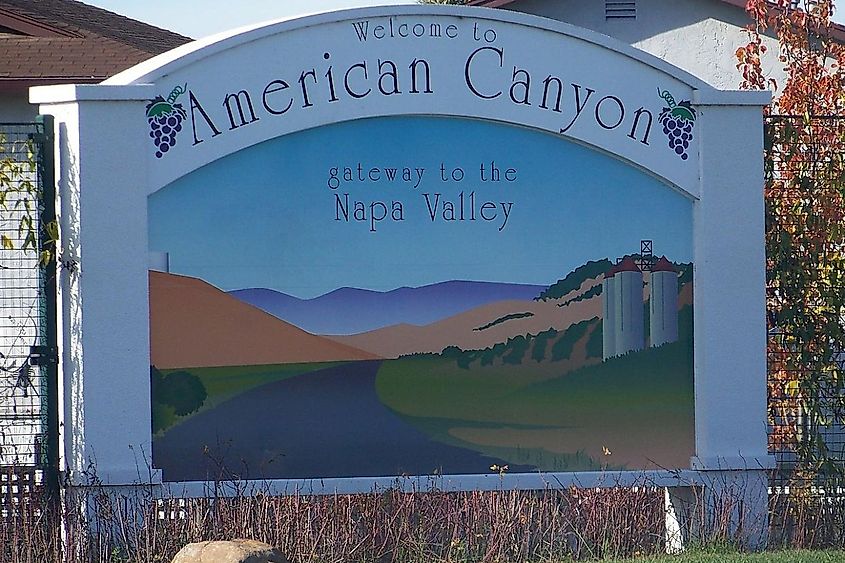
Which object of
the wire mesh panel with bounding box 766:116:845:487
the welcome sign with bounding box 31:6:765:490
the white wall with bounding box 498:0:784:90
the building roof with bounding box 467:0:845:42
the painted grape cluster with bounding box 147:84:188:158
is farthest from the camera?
the white wall with bounding box 498:0:784:90

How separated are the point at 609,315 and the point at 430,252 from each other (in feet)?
3.88

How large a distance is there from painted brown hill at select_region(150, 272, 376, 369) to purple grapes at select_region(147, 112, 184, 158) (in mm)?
737

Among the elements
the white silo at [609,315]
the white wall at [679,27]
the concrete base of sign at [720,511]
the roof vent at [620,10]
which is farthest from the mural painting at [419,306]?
the roof vent at [620,10]

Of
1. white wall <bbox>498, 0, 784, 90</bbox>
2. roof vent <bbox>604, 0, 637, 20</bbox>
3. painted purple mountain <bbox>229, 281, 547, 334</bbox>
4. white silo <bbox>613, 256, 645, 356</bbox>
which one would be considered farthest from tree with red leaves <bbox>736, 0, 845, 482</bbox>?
roof vent <bbox>604, 0, 637, 20</bbox>

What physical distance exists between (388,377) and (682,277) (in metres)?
1.91

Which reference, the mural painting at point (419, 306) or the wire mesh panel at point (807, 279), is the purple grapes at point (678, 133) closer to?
the mural painting at point (419, 306)

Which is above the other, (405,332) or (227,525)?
(405,332)

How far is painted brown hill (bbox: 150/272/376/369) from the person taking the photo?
7.54m

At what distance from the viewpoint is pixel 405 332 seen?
772 cm

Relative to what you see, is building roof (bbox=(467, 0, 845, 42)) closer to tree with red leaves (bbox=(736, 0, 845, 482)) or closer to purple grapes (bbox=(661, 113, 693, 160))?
tree with red leaves (bbox=(736, 0, 845, 482))

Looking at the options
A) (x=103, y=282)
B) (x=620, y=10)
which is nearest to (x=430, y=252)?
(x=103, y=282)

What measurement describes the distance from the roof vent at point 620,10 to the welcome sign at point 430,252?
7.47 meters

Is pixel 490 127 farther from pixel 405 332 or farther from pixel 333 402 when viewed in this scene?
pixel 333 402

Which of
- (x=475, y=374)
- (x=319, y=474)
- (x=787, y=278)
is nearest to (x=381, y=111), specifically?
(x=475, y=374)
